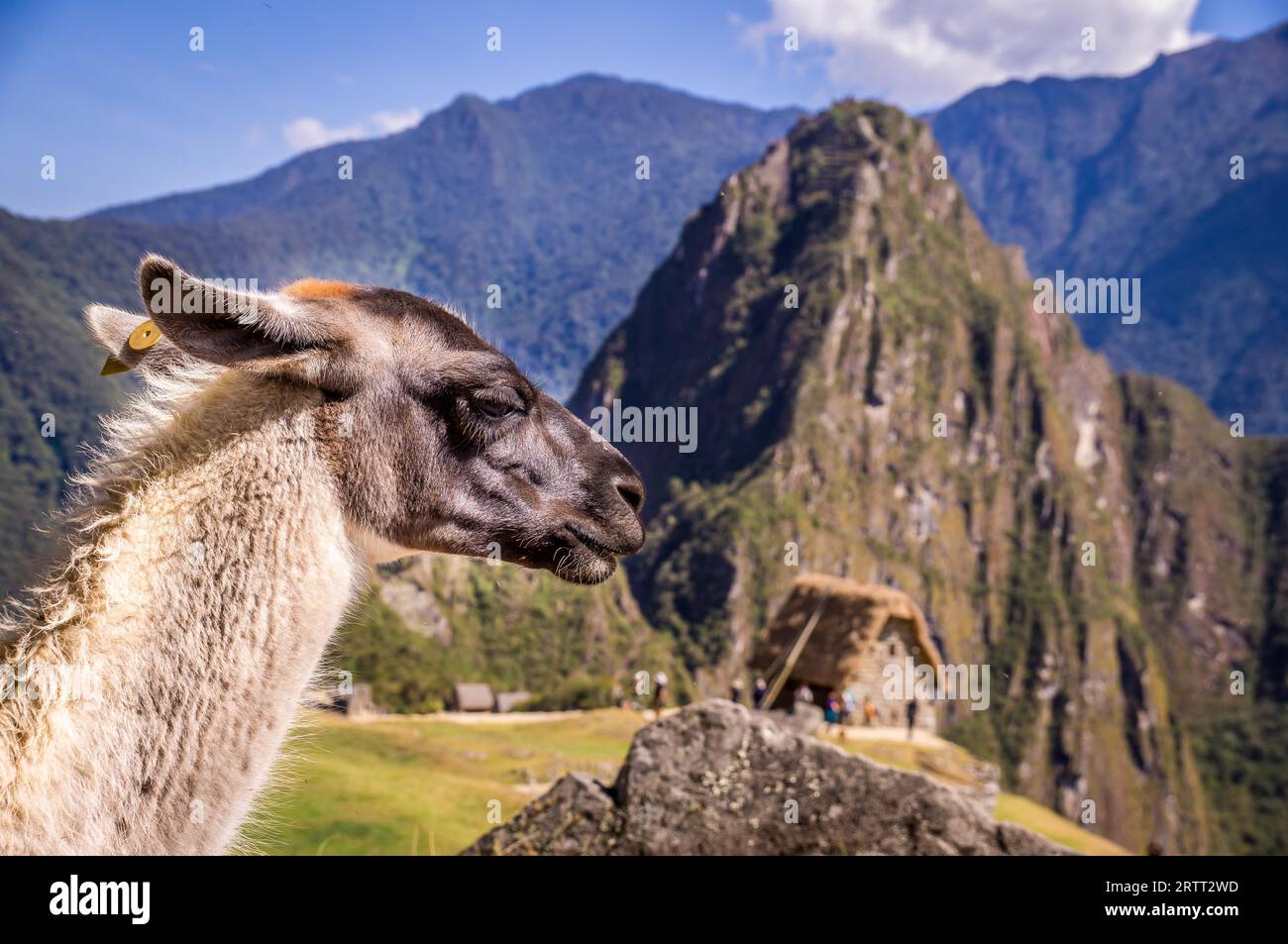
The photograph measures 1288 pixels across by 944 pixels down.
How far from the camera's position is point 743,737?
17.9ft

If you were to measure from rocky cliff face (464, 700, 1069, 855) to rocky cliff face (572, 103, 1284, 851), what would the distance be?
401ft

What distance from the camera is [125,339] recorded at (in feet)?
10.9

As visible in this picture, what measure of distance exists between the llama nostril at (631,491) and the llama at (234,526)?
0.11m

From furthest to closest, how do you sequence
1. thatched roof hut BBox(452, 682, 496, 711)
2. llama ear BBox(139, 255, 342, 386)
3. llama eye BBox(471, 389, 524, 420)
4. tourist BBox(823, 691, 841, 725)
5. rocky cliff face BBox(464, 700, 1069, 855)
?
thatched roof hut BBox(452, 682, 496, 711) → tourist BBox(823, 691, 841, 725) → rocky cliff face BBox(464, 700, 1069, 855) → llama eye BBox(471, 389, 524, 420) → llama ear BBox(139, 255, 342, 386)

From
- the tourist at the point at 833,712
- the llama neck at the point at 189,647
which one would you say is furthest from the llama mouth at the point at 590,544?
the tourist at the point at 833,712

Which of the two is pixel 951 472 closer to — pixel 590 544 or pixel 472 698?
pixel 472 698

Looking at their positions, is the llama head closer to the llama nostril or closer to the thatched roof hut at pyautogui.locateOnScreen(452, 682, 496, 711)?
the llama nostril

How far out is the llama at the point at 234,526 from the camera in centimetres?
264

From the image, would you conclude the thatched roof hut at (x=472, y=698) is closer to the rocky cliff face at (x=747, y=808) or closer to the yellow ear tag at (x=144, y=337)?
the rocky cliff face at (x=747, y=808)

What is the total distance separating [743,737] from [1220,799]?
186 m

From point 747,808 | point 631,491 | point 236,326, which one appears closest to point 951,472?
point 747,808

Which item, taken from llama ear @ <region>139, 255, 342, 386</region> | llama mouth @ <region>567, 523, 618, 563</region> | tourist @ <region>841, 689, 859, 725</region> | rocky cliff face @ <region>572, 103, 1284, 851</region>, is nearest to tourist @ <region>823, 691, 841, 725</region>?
tourist @ <region>841, 689, 859, 725</region>

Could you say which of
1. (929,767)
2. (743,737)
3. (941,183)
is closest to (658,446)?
(941,183)

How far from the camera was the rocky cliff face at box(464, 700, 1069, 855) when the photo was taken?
514 cm
